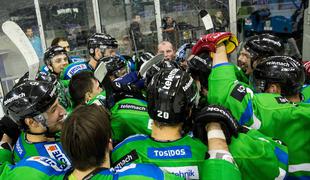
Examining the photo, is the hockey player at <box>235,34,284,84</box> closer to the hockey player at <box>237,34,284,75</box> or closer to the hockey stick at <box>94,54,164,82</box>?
the hockey player at <box>237,34,284,75</box>

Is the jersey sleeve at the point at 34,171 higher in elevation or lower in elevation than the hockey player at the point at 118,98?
lower

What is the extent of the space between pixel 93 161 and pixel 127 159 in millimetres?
194

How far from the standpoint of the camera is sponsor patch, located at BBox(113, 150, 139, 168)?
4.12 feet

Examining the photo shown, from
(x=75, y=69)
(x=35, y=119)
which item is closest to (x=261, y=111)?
(x=35, y=119)

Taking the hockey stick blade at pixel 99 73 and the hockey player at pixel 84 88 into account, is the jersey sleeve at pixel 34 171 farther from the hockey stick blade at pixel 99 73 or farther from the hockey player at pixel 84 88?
the hockey player at pixel 84 88

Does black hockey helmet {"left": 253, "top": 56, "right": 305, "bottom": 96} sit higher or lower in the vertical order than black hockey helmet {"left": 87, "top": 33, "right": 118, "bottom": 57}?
lower

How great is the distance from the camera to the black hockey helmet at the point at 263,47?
2.33 metres

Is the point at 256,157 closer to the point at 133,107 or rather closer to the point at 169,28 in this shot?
the point at 133,107

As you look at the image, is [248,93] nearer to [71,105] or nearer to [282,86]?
[282,86]

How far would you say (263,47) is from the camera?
234cm

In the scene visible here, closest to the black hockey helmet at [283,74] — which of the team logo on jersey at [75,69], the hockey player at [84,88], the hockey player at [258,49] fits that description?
the hockey player at [258,49]

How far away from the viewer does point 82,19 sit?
5.96 m

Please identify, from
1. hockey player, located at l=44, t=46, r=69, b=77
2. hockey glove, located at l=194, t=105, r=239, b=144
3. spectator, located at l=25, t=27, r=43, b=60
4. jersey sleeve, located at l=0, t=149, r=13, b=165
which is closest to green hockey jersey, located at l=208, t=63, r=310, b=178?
hockey glove, located at l=194, t=105, r=239, b=144

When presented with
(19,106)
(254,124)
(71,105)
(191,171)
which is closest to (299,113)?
(254,124)
